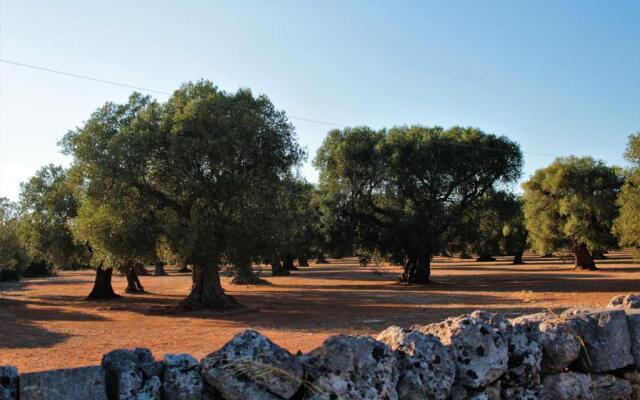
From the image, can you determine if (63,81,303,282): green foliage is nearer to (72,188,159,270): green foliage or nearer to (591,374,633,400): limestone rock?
(72,188,159,270): green foliage

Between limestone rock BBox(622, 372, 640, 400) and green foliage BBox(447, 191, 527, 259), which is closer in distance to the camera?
limestone rock BBox(622, 372, 640, 400)

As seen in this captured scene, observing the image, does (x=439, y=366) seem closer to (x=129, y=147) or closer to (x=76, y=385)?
(x=76, y=385)

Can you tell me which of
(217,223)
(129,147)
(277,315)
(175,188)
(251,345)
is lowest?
(277,315)

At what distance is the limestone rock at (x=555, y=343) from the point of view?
465cm

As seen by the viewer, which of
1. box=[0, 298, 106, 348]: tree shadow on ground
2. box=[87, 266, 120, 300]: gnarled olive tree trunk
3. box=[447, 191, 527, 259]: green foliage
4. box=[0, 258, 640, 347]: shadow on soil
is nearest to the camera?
box=[0, 298, 106, 348]: tree shadow on ground

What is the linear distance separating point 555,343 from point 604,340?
55 centimetres

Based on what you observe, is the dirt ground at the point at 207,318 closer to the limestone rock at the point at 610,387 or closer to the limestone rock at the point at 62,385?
the limestone rock at the point at 610,387

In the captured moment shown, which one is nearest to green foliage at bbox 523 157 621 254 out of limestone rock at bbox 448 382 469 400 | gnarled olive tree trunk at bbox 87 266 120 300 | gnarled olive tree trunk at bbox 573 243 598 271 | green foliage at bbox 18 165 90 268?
gnarled olive tree trunk at bbox 573 243 598 271

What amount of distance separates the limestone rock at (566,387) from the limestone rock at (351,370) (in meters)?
1.56

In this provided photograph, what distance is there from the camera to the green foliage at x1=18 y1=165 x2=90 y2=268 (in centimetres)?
3183

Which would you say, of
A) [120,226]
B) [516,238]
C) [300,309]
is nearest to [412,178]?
[300,309]

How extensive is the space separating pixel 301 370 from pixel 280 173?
69.7 ft

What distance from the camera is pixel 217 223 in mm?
22047

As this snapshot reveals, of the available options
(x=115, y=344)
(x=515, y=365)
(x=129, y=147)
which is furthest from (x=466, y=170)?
(x=515, y=365)
